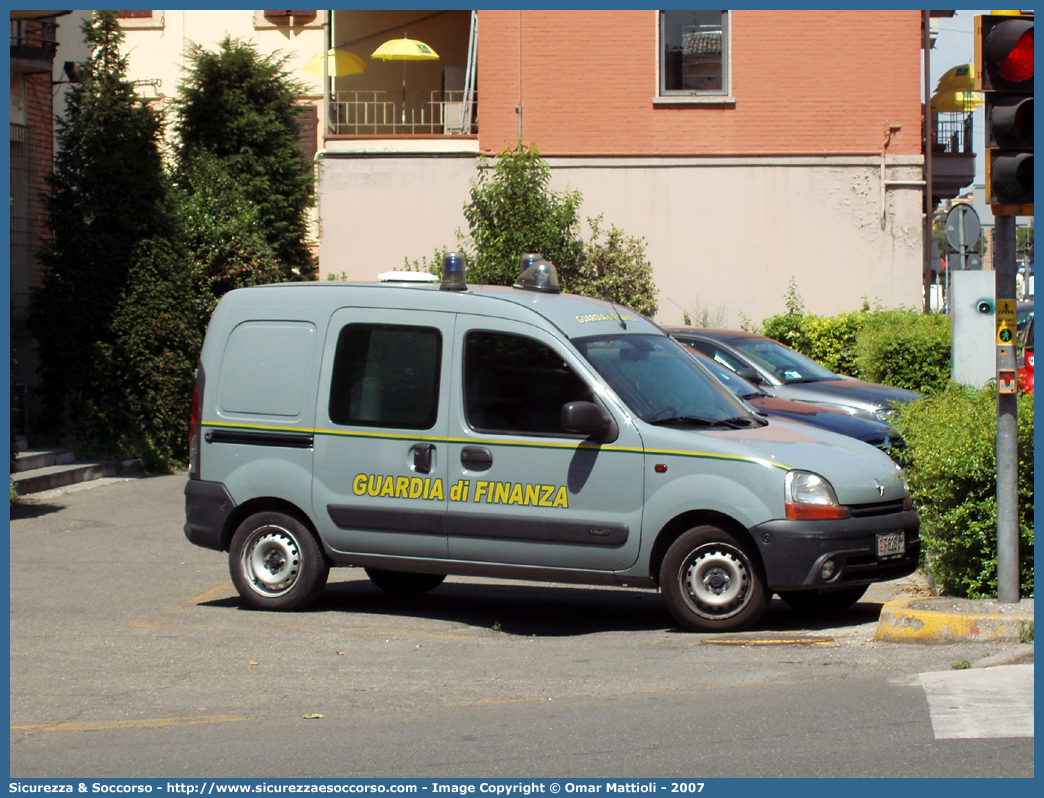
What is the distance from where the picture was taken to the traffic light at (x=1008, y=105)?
7.00 metres

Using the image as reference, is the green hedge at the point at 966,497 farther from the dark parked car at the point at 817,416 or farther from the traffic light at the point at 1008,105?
the dark parked car at the point at 817,416

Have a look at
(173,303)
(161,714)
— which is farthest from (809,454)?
(173,303)

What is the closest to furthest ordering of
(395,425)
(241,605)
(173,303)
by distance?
(395,425)
(241,605)
(173,303)

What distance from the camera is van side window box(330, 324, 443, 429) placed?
8188mm

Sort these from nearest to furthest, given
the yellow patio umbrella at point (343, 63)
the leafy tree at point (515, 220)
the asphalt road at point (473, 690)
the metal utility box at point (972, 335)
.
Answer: the asphalt road at point (473, 690) → the metal utility box at point (972, 335) → the leafy tree at point (515, 220) → the yellow patio umbrella at point (343, 63)

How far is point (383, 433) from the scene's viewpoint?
8.27 meters

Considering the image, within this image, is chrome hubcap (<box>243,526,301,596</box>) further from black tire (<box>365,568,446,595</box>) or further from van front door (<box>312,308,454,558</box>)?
black tire (<box>365,568,446,595</box>)

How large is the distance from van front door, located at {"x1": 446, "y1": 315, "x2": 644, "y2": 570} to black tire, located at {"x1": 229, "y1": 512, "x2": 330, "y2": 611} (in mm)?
1102

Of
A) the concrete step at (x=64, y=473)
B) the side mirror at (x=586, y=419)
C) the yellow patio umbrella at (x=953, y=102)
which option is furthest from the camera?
the yellow patio umbrella at (x=953, y=102)

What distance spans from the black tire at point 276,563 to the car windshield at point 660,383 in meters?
2.39

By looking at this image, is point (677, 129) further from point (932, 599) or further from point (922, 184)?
point (932, 599)

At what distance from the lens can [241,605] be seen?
8984 millimetres

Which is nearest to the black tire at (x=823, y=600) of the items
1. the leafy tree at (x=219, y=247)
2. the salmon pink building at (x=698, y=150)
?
the leafy tree at (x=219, y=247)

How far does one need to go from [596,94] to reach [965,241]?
7.15 metres
